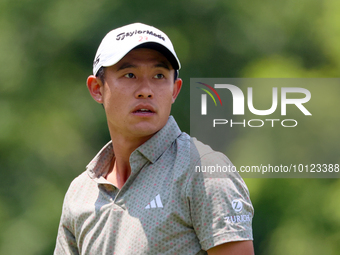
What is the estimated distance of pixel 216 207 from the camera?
58.5 inches

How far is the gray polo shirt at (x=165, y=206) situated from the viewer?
1.49 m

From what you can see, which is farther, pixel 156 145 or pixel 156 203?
pixel 156 145

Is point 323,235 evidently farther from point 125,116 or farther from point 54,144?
point 125,116

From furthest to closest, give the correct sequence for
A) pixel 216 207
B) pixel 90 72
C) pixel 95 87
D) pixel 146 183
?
pixel 90 72, pixel 95 87, pixel 146 183, pixel 216 207

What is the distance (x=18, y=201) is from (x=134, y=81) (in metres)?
4.21

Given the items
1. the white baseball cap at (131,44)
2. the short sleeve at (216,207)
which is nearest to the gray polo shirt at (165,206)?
the short sleeve at (216,207)

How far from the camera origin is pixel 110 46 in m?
1.78

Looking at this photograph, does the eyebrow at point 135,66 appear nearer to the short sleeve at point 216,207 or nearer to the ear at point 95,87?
the ear at point 95,87

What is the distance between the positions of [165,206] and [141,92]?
454 millimetres

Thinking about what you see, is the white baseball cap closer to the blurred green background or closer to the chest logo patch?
the chest logo patch

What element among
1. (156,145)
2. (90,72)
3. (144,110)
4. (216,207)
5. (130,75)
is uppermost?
(90,72)

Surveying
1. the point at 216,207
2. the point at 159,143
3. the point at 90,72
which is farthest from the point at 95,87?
the point at 90,72

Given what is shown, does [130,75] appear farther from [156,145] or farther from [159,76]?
[156,145]

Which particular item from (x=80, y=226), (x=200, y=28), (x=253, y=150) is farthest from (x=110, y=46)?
(x=200, y=28)
